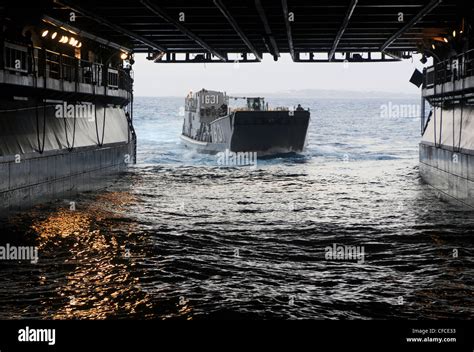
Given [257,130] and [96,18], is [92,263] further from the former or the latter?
[257,130]

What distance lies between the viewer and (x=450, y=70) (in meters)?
37.5

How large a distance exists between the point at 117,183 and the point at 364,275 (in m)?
25.0

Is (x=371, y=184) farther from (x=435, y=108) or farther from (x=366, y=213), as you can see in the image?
(x=366, y=213)

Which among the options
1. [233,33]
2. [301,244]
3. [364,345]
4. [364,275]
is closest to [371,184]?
[233,33]

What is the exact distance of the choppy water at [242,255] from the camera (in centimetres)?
1406

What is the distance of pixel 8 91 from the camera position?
2794 centimetres

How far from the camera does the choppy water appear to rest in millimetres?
14062

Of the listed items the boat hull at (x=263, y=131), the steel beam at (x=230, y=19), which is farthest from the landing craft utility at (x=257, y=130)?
the steel beam at (x=230, y=19)

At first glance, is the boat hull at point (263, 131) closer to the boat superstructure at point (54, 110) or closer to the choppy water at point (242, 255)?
the boat superstructure at point (54, 110)

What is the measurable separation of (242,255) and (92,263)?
378 cm

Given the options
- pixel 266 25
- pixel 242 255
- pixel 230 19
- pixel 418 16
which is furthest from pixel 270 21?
pixel 242 255

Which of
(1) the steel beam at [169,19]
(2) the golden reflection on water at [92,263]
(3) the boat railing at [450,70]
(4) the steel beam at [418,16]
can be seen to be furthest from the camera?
(3) the boat railing at [450,70]

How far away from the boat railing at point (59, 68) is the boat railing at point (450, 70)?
55.2ft

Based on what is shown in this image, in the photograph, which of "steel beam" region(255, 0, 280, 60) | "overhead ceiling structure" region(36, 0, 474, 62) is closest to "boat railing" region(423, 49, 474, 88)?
"overhead ceiling structure" region(36, 0, 474, 62)
